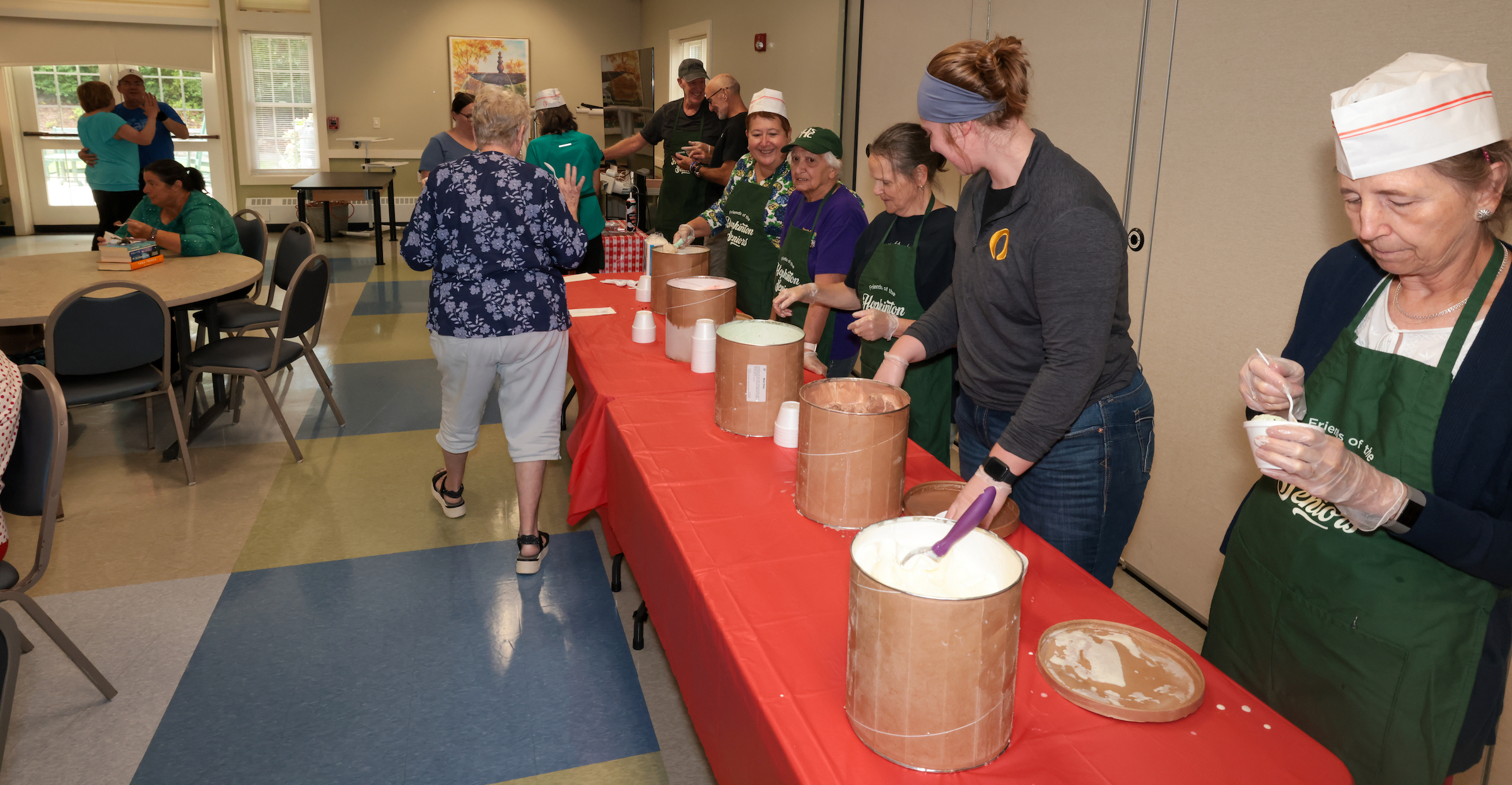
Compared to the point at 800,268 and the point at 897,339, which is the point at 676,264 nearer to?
the point at 800,268

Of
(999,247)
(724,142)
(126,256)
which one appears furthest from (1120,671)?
(126,256)

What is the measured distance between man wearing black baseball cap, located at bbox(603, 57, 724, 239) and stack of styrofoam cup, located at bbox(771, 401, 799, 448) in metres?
3.47

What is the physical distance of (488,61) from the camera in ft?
38.1

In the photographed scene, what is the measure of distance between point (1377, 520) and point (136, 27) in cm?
1329

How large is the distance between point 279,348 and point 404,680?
215cm

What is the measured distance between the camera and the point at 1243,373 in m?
1.38

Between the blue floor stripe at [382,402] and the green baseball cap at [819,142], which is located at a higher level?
the green baseball cap at [819,142]

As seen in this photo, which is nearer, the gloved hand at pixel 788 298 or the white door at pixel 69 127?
the gloved hand at pixel 788 298

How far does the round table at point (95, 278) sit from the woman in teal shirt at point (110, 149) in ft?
9.26

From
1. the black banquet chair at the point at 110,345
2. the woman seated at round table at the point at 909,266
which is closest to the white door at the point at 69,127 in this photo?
the black banquet chair at the point at 110,345

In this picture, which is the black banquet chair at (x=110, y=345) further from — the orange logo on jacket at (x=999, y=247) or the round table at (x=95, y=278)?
the orange logo on jacket at (x=999, y=247)

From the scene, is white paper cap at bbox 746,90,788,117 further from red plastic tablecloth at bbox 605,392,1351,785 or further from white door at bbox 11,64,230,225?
white door at bbox 11,64,230,225

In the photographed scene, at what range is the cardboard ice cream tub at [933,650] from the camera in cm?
96

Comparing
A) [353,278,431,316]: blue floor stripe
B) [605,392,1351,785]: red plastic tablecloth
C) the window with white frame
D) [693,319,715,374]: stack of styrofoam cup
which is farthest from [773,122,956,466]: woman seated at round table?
the window with white frame
